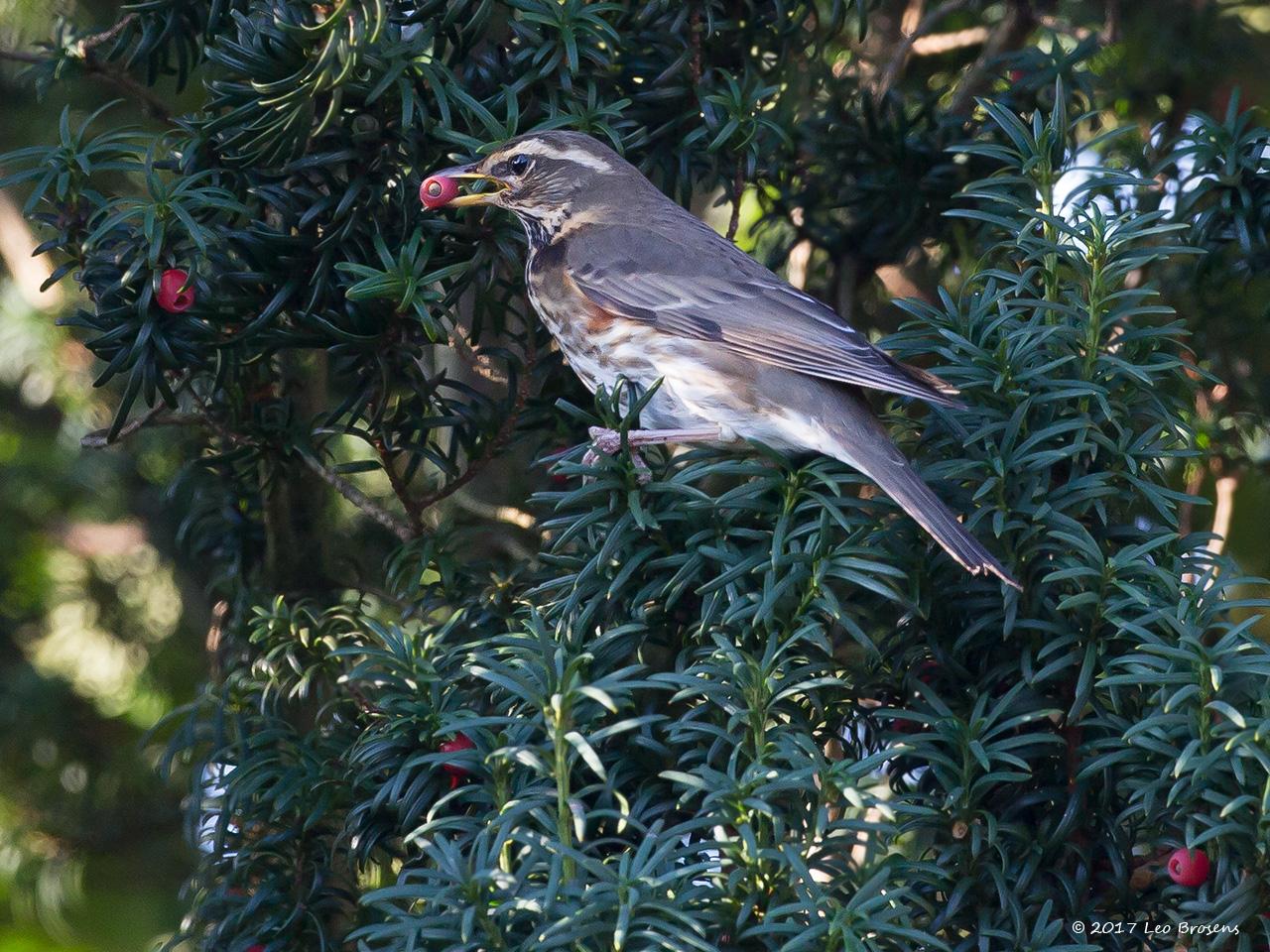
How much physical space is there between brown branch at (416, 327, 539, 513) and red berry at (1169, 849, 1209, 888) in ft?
5.42

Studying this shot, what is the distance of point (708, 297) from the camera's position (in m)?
3.76

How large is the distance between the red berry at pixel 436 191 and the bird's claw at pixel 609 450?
631mm

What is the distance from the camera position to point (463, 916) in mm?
1934

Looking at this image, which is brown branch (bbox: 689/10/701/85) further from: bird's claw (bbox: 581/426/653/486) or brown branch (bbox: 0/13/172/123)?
brown branch (bbox: 0/13/172/123)

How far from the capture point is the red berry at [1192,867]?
2.17 m

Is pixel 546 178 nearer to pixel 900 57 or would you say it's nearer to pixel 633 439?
pixel 633 439

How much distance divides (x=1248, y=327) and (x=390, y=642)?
2.62m

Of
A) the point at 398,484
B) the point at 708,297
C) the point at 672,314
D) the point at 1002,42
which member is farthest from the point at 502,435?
the point at 1002,42

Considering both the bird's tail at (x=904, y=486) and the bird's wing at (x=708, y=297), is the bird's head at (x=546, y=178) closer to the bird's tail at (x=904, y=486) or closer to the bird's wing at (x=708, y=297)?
the bird's wing at (x=708, y=297)

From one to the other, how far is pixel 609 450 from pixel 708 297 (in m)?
1.13

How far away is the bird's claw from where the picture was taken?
2.56 metres

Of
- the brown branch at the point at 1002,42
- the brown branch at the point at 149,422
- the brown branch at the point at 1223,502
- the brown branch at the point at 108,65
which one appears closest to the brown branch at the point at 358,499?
the brown branch at the point at 149,422

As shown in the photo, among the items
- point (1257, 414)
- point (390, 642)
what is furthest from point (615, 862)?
point (1257, 414)

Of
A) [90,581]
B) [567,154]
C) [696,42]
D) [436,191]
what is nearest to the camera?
[436,191]
